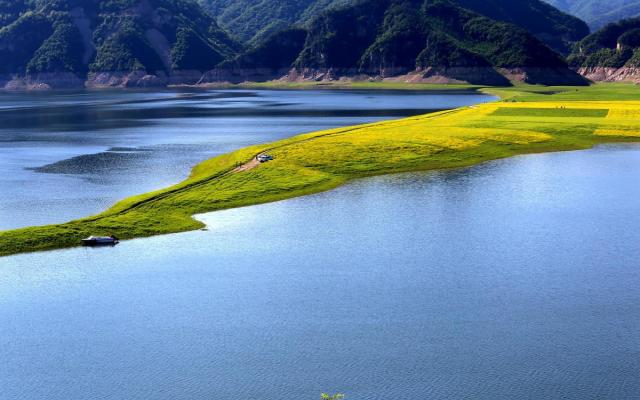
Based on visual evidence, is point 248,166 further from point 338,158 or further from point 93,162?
point 93,162

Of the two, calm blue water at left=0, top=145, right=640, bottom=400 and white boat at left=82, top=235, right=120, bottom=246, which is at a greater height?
white boat at left=82, top=235, right=120, bottom=246

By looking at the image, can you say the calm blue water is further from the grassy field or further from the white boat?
the grassy field

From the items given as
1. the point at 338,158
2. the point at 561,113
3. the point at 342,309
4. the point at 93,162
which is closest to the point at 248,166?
the point at 338,158

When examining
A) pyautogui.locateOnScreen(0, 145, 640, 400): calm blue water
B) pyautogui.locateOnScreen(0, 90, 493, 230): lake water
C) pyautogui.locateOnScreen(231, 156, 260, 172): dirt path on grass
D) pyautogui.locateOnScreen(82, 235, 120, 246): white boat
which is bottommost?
pyautogui.locateOnScreen(0, 145, 640, 400): calm blue water

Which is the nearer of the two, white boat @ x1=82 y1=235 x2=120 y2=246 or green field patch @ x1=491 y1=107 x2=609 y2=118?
white boat @ x1=82 y1=235 x2=120 y2=246

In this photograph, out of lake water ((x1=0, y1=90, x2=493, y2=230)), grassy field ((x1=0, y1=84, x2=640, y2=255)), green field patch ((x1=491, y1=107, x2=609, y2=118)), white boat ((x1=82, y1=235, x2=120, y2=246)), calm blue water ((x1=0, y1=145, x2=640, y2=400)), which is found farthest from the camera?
green field patch ((x1=491, y1=107, x2=609, y2=118))

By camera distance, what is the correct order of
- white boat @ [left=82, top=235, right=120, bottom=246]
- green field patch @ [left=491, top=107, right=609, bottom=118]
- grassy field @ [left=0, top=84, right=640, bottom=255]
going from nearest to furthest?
white boat @ [left=82, top=235, right=120, bottom=246] → grassy field @ [left=0, top=84, right=640, bottom=255] → green field patch @ [left=491, top=107, right=609, bottom=118]

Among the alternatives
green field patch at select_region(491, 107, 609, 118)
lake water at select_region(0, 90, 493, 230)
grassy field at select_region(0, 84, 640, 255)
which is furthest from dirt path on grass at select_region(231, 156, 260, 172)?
green field patch at select_region(491, 107, 609, 118)

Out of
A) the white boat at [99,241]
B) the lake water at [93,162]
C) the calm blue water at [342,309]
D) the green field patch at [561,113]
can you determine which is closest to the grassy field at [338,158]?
the green field patch at [561,113]
